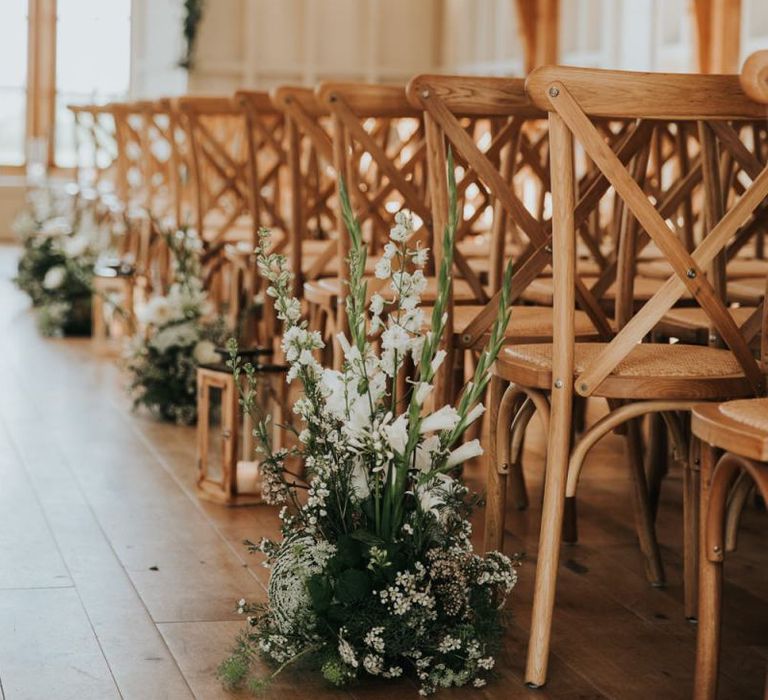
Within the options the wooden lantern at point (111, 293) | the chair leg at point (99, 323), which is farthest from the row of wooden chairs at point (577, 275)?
the chair leg at point (99, 323)

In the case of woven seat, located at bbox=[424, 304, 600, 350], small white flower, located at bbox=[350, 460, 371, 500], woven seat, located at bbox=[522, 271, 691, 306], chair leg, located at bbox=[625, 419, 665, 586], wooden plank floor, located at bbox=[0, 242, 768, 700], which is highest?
woven seat, located at bbox=[522, 271, 691, 306]

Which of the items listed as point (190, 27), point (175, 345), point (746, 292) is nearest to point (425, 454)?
point (746, 292)

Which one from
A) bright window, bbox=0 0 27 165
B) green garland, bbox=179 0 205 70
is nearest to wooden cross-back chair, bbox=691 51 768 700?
green garland, bbox=179 0 205 70

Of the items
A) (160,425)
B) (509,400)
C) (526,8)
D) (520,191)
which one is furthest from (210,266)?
(526,8)

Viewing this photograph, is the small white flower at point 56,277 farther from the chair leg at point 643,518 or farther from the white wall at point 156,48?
the white wall at point 156,48

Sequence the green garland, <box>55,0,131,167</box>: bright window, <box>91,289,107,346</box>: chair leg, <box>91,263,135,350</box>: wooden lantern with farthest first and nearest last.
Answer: <box>55,0,131,167</box>: bright window < the green garland < <box>91,289,107,346</box>: chair leg < <box>91,263,135,350</box>: wooden lantern

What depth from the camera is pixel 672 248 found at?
2107 mm

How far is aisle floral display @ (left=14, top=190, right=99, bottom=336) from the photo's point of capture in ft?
22.0

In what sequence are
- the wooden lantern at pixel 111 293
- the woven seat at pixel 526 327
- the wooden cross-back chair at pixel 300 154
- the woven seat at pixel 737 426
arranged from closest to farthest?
the woven seat at pixel 737 426
the woven seat at pixel 526 327
the wooden cross-back chair at pixel 300 154
the wooden lantern at pixel 111 293

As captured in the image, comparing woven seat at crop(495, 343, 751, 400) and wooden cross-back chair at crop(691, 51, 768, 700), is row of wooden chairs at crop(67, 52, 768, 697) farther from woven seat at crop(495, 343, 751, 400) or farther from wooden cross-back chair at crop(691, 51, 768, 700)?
wooden cross-back chair at crop(691, 51, 768, 700)

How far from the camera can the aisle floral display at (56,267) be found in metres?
6.69

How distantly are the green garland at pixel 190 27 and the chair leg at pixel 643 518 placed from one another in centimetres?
927

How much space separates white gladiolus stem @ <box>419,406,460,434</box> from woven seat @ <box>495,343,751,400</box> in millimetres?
167

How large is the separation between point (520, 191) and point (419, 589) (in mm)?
4593
